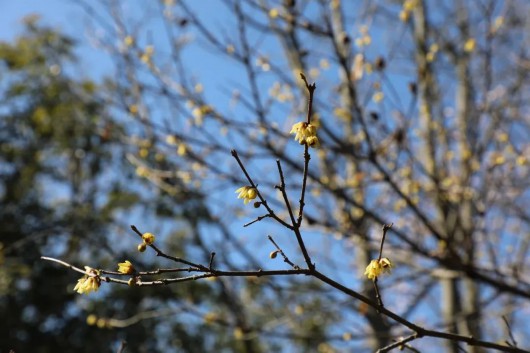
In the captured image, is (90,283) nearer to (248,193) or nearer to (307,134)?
(248,193)

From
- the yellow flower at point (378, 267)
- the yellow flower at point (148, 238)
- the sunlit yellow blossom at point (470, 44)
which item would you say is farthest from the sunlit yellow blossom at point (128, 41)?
the yellow flower at point (378, 267)

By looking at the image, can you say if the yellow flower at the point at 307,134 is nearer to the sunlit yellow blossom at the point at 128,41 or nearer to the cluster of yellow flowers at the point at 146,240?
the cluster of yellow flowers at the point at 146,240

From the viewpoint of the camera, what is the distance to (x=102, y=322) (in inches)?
99.2

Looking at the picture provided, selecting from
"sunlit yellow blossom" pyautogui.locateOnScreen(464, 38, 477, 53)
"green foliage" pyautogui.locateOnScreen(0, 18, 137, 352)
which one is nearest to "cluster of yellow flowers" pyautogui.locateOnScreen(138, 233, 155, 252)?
"sunlit yellow blossom" pyautogui.locateOnScreen(464, 38, 477, 53)

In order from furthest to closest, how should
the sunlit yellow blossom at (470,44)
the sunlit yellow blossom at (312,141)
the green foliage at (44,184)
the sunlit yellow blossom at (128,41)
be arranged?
the green foliage at (44,184) → the sunlit yellow blossom at (128,41) → the sunlit yellow blossom at (470,44) → the sunlit yellow blossom at (312,141)

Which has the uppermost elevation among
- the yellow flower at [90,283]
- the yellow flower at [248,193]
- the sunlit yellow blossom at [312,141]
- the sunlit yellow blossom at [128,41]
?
the sunlit yellow blossom at [128,41]

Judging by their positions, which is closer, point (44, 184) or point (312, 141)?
point (312, 141)

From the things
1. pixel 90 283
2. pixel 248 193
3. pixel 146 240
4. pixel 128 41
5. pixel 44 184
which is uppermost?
pixel 44 184

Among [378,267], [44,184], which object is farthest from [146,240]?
[44,184]

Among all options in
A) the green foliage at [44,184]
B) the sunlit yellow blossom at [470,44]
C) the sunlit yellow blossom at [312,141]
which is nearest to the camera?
the sunlit yellow blossom at [312,141]

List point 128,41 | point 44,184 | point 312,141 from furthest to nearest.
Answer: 1. point 44,184
2. point 128,41
3. point 312,141

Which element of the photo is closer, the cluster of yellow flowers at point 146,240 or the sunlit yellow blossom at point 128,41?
the cluster of yellow flowers at point 146,240

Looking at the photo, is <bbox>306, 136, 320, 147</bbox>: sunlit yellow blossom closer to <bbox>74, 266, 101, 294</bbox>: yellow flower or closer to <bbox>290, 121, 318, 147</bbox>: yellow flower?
<bbox>290, 121, 318, 147</bbox>: yellow flower

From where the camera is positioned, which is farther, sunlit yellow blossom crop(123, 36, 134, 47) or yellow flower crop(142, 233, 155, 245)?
sunlit yellow blossom crop(123, 36, 134, 47)
